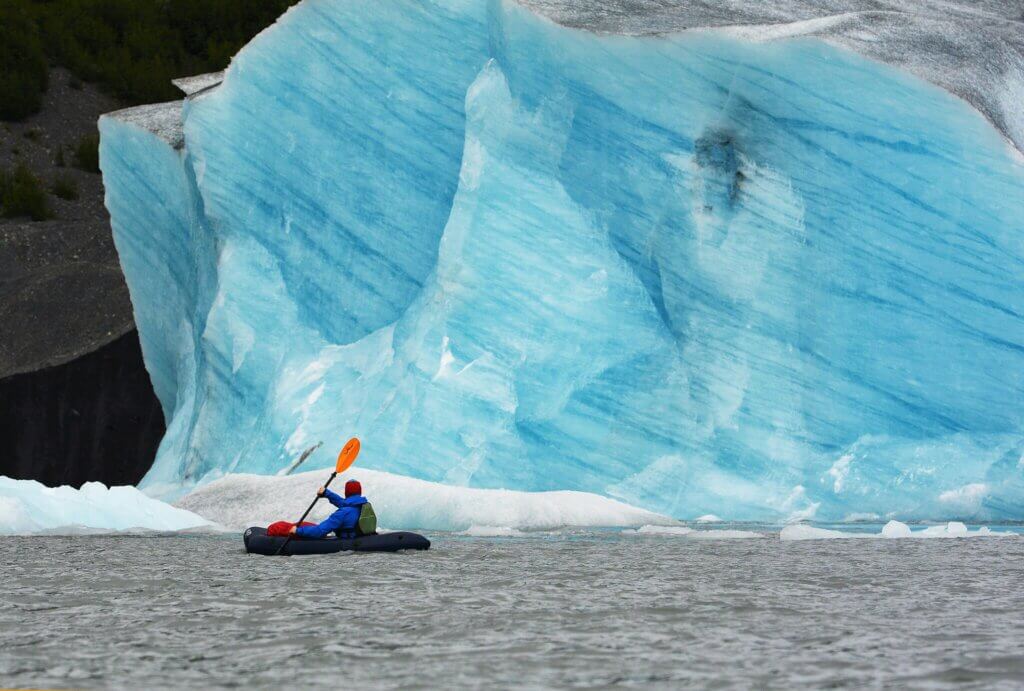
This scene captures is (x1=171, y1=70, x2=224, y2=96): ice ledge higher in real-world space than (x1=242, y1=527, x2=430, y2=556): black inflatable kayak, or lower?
higher

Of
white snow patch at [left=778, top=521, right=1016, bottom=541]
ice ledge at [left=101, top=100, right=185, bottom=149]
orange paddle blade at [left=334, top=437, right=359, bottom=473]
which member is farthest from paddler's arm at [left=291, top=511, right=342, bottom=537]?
ice ledge at [left=101, top=100, right=185, bottom=149]

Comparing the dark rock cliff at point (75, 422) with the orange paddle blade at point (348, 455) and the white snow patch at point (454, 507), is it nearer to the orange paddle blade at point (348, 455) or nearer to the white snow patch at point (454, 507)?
the white snow patch at point (454, 507)

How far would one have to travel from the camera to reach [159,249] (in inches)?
645

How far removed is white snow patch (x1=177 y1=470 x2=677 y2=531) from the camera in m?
11.2

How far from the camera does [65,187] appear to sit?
2672cm

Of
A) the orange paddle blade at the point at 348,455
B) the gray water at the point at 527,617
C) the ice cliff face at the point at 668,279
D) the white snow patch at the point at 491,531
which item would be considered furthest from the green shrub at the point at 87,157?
the gray water at the point at 527,617

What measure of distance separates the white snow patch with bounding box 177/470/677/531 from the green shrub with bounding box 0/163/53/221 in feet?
52.5

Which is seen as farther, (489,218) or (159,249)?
(159,249)

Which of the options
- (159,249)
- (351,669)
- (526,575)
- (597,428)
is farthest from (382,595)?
(159,249)

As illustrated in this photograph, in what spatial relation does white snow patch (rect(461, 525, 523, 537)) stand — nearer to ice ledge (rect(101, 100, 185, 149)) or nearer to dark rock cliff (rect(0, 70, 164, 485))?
ice ledge (rect(101, 100, 185, 149))

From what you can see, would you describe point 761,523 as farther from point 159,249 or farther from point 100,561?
point 159,249

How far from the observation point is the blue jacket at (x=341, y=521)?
9.79 m

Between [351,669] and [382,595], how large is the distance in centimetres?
215

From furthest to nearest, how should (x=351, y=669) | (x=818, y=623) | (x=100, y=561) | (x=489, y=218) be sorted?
(x=489, y=218)
(x=100, y=561)
(x=818, y=623)
(x=351, y=669)
